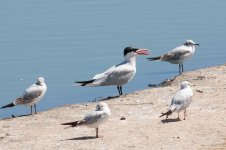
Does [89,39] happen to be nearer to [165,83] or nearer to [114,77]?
[165,83]

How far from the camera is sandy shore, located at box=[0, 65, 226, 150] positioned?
12.9 m

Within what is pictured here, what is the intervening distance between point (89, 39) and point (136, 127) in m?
12.5

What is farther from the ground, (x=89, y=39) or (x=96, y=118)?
(x=89, y=39)

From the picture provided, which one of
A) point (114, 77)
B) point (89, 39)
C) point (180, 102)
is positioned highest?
point (89, 39)

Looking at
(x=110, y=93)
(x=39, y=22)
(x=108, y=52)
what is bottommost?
(x=110, y=93)

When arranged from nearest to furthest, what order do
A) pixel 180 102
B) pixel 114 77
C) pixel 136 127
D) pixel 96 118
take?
1. pixel 96 118
2. pixel 136 127
3. pixel 180 102
4. pixel 114 77

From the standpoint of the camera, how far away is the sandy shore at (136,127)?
1288 cm

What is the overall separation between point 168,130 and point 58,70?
868cm

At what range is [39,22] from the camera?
29672 mm

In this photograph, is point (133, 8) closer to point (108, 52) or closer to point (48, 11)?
point (48, 11)

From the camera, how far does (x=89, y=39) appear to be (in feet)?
86.5

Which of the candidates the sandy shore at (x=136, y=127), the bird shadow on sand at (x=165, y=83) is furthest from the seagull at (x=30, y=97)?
the bird shadow on sand at (x=165, y=83)

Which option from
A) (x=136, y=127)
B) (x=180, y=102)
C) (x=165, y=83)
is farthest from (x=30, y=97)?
(x=165, y=83)

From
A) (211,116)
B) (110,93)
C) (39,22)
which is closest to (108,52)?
(110,93)
